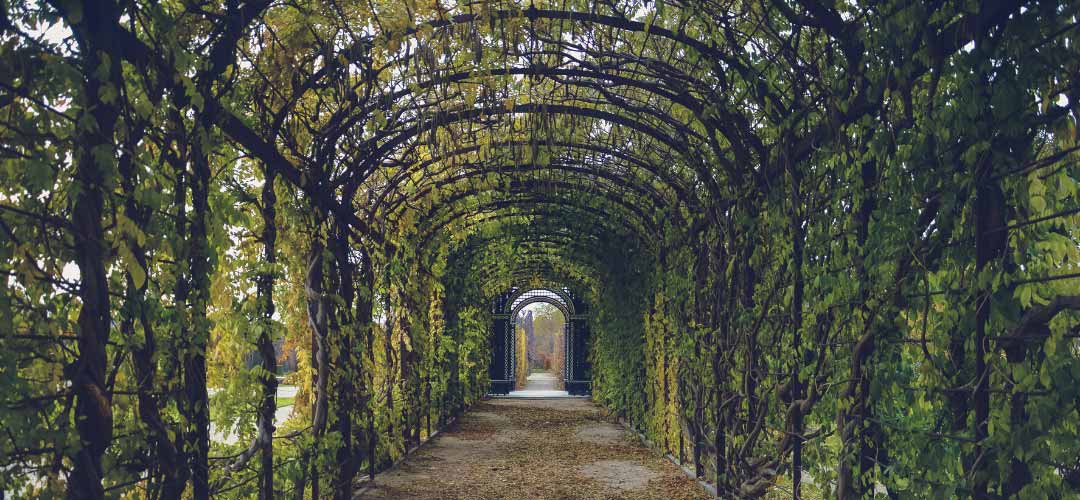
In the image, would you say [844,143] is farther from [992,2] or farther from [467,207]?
[467,207]

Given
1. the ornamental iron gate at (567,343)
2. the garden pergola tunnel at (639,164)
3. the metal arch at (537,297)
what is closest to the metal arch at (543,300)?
the metal arch at (537,297)

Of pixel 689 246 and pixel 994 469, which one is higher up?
pixel 689 246

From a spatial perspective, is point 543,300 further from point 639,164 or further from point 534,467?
point 639,164

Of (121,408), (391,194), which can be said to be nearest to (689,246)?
(391,194)

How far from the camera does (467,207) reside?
409 inches

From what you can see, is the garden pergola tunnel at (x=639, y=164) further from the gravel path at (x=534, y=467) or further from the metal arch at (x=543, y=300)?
the metal arch at (x=543, y=300)

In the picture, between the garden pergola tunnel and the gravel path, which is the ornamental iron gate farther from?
the garden pergola tunnel

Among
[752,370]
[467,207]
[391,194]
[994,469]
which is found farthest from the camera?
[467,207]

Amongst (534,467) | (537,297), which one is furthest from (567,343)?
(534,467)

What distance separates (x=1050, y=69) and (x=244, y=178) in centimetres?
404

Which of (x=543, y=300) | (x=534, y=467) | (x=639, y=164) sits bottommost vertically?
(x=534, y=467)

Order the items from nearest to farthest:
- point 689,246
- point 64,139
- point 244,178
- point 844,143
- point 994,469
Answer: point 64,139, point 994,469, point 844,143, point 244,178, point 689,246

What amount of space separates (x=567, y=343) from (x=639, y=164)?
1749cm

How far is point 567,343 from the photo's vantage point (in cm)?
2458
